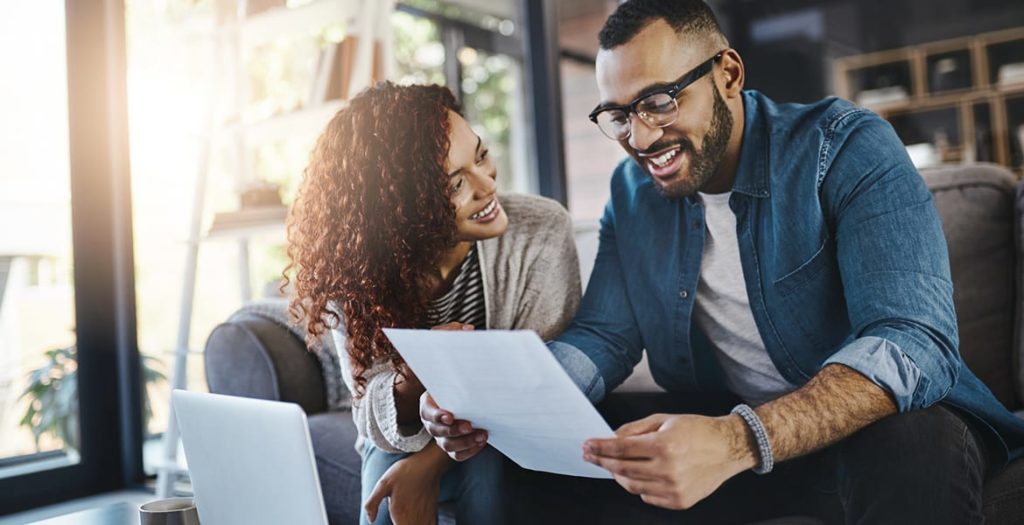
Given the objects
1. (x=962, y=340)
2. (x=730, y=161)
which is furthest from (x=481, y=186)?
(x=962, y=340)

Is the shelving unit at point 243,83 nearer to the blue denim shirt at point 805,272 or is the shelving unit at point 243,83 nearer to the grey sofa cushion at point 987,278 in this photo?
the blue denim shirt at point 805,272

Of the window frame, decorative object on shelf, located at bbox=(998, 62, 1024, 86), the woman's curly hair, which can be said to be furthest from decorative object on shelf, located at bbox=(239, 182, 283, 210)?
decorative object on shelf, located at bbox=(998, 62, 1024, 86)

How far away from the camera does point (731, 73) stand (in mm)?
1335

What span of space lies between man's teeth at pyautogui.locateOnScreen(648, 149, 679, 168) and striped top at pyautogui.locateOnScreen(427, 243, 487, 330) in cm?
36

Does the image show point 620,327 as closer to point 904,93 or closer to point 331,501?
point 331,501

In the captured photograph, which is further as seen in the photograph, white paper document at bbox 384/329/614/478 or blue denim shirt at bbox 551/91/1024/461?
blue denim shirt at bbox 551/91/1024/461

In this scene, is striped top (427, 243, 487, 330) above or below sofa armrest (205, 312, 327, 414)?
above

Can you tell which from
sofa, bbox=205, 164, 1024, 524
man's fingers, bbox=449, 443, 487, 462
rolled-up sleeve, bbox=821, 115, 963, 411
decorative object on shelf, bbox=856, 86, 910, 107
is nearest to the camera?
rolled-up sleeve, bbox=821, 115, 963, 411

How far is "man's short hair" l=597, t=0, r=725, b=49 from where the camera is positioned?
1.29m

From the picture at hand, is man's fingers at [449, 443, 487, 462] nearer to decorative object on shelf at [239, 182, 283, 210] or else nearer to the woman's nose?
the woman's nose

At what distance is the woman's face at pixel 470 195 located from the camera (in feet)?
4.70

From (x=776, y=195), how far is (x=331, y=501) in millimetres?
1020

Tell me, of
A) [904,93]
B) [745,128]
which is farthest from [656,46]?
[904,93]

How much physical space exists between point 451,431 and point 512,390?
0.24m
